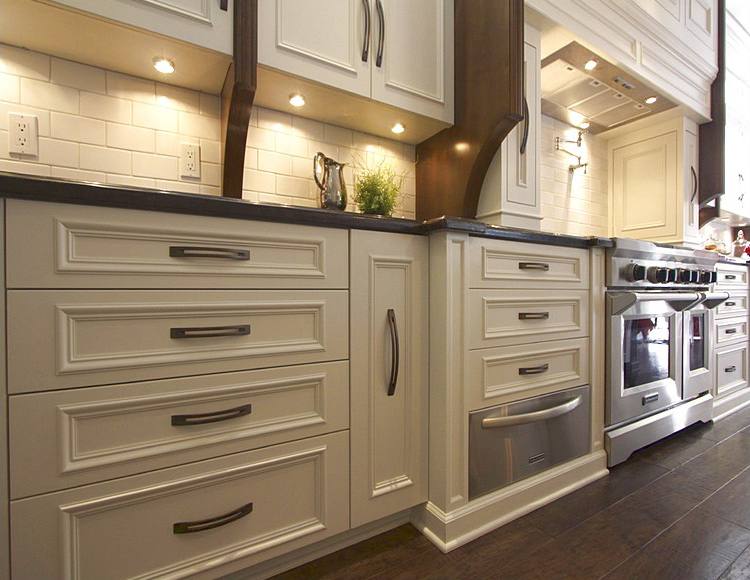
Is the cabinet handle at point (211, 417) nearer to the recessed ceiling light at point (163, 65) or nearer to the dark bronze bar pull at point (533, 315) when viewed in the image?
the dark bronze bar pull at point (533, 315)

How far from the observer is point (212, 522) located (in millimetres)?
879

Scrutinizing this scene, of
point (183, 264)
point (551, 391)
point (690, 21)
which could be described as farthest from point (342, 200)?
point (690, 21)

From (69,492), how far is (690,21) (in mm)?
3712

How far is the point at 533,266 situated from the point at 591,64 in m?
1.29

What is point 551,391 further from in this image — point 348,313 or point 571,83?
point 571,83

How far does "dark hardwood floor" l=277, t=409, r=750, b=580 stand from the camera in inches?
40.0

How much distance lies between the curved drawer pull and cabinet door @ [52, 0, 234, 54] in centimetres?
147

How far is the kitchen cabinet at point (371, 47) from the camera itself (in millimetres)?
1216

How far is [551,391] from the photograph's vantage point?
1.39 m

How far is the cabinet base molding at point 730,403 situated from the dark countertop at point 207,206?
6.98ft

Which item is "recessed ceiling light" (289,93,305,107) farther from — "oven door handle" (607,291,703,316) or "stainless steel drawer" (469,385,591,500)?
"oven door handle" (607,291,703,316)

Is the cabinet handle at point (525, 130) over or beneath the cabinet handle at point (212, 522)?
over

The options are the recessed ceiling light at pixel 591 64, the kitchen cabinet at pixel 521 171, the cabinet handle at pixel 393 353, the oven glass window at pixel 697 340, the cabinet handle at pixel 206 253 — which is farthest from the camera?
the oven glass window at pixel 697 340

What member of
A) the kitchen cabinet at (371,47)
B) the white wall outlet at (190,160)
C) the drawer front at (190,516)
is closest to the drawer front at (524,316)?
the drawer front at (190,516)
